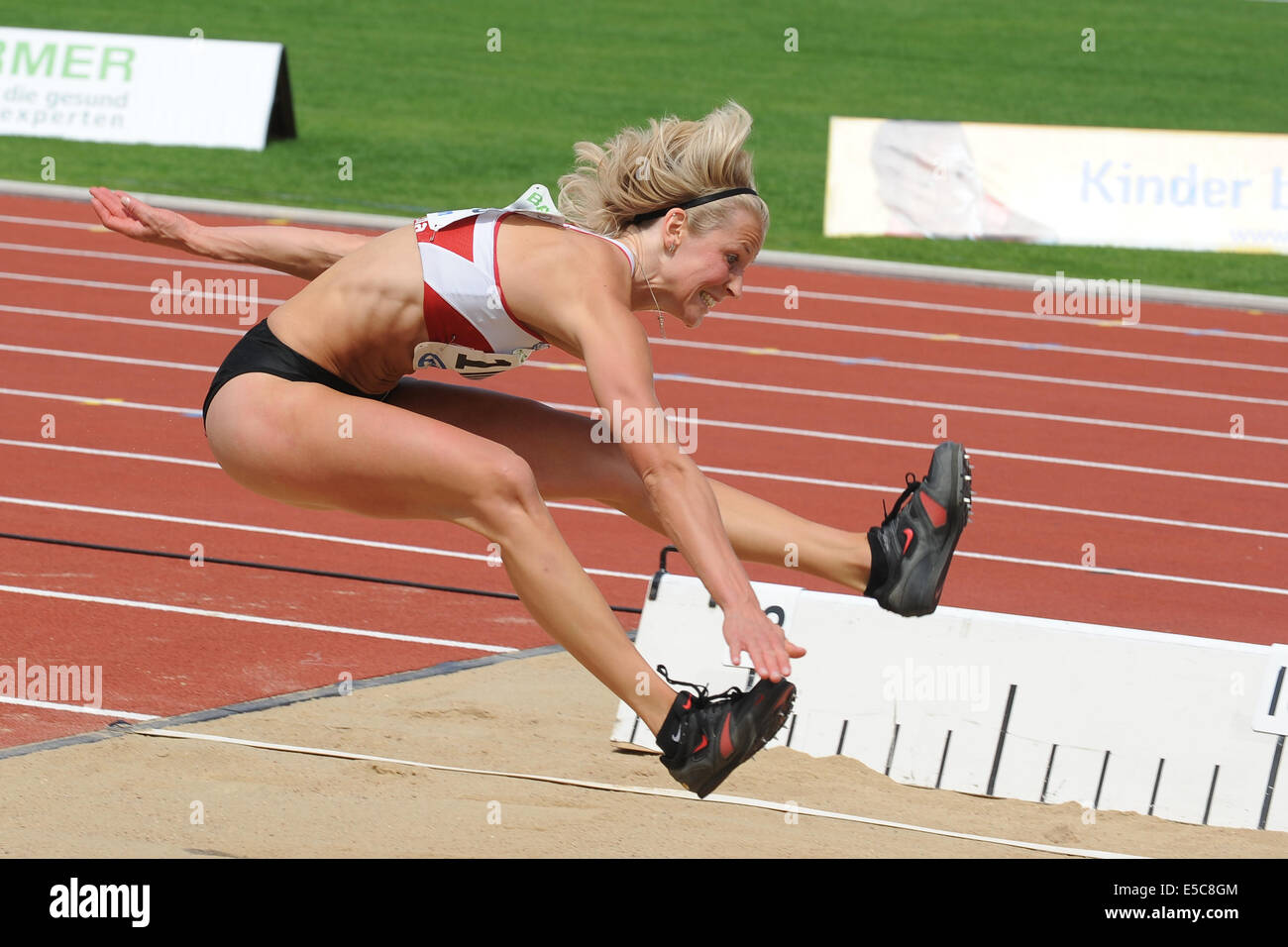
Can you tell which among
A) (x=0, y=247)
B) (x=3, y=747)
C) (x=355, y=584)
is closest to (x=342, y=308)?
(x=3, y=747)

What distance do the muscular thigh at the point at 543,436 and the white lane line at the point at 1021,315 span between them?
8213 millimetres

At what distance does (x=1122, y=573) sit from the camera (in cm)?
761

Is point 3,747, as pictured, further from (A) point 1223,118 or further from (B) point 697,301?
(A) point 1223,118

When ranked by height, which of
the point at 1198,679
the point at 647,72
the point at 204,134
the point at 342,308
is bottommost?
the point at 1198,679

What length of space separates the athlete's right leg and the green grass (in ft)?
36.6

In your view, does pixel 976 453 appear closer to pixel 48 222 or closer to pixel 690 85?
pixel 48 222

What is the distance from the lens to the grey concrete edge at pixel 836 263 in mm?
13625

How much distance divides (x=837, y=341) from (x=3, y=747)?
7634mm

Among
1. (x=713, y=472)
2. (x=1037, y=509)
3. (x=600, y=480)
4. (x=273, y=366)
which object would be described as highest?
(x=273, y=366)

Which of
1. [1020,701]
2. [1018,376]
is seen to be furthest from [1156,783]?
[1018,376]

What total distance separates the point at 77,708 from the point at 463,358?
2.20 metres

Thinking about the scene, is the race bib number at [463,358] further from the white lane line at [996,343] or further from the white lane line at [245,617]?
the white lane line at [996,343]

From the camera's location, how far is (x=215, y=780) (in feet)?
15.8

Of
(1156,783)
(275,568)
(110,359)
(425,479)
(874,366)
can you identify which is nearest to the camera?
(425,479)
